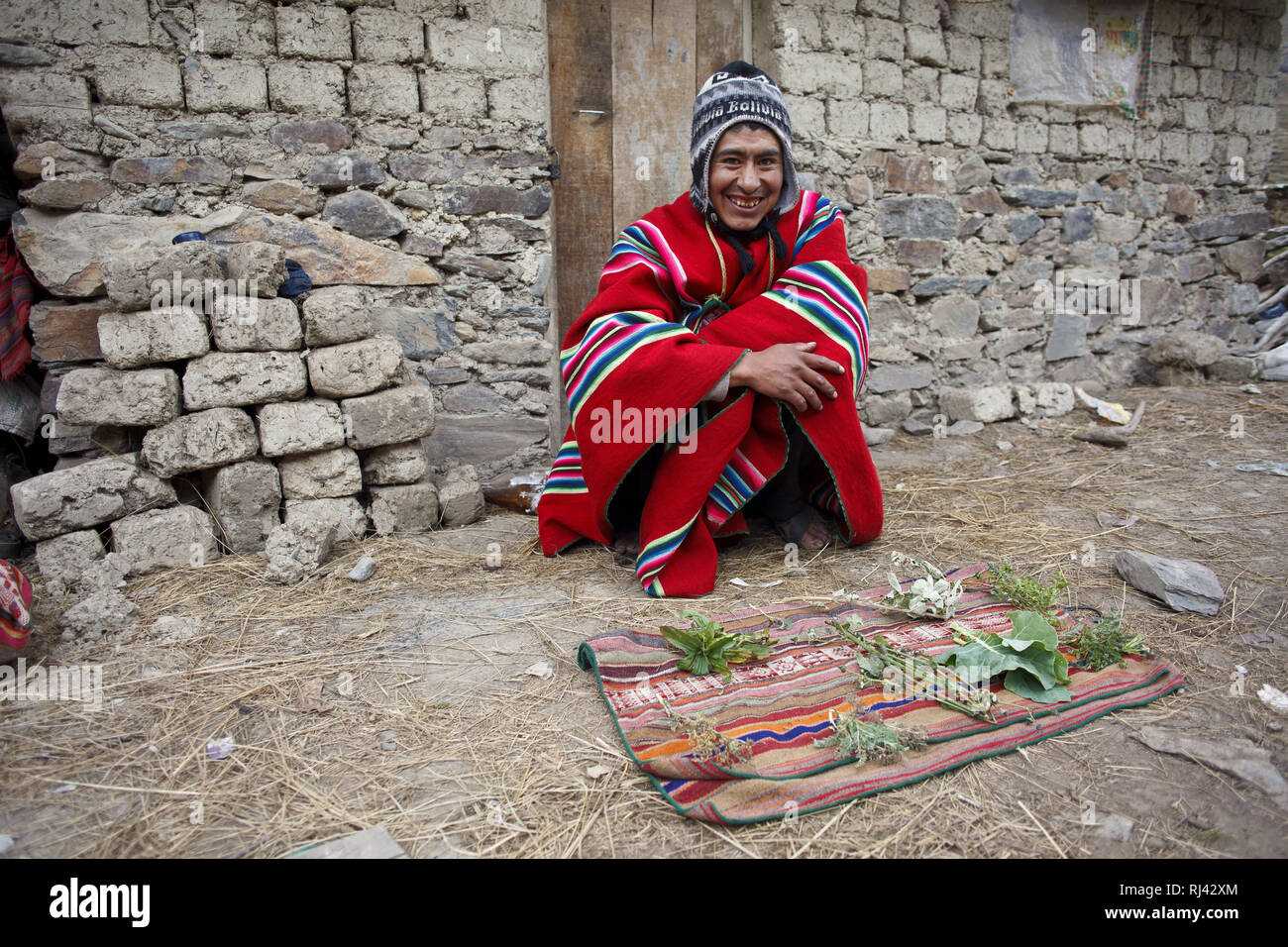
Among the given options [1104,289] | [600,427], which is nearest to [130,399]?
[600,427]

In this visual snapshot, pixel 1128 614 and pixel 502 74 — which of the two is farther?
pixel 502 74

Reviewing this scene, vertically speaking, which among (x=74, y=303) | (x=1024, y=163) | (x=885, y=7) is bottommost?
(x=74, y=303)

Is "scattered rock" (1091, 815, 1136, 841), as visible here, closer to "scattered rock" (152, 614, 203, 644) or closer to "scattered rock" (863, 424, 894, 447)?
"scattered rock" (152, 614, 203, 644)

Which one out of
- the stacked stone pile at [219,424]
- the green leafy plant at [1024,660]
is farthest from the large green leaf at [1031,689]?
the stacked stone pile at [219,424]

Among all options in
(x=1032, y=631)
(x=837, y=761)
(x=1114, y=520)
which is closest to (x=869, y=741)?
(x=837, y=761)

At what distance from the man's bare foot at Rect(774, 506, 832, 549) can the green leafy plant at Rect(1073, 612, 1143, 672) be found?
1.02 m

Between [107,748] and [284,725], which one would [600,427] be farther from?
[107,748]

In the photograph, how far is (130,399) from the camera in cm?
263

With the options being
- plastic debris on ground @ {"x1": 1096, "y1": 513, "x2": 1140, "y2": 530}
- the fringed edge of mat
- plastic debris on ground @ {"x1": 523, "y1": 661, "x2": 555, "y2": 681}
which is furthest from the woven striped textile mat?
plastic debris on ground @ {"x1": 1096, "y1": 513, "x2": 1140, "y2": 530}

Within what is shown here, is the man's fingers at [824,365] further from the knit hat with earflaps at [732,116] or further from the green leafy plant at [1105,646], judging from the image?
the green leafy plant at [1105,646]

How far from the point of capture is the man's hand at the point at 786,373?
7.82 ft

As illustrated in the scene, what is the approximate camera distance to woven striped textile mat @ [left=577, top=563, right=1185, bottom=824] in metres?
1.45

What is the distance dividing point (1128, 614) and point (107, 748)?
2706mm

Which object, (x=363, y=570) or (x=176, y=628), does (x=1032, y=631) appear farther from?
(x=176, y=628)
